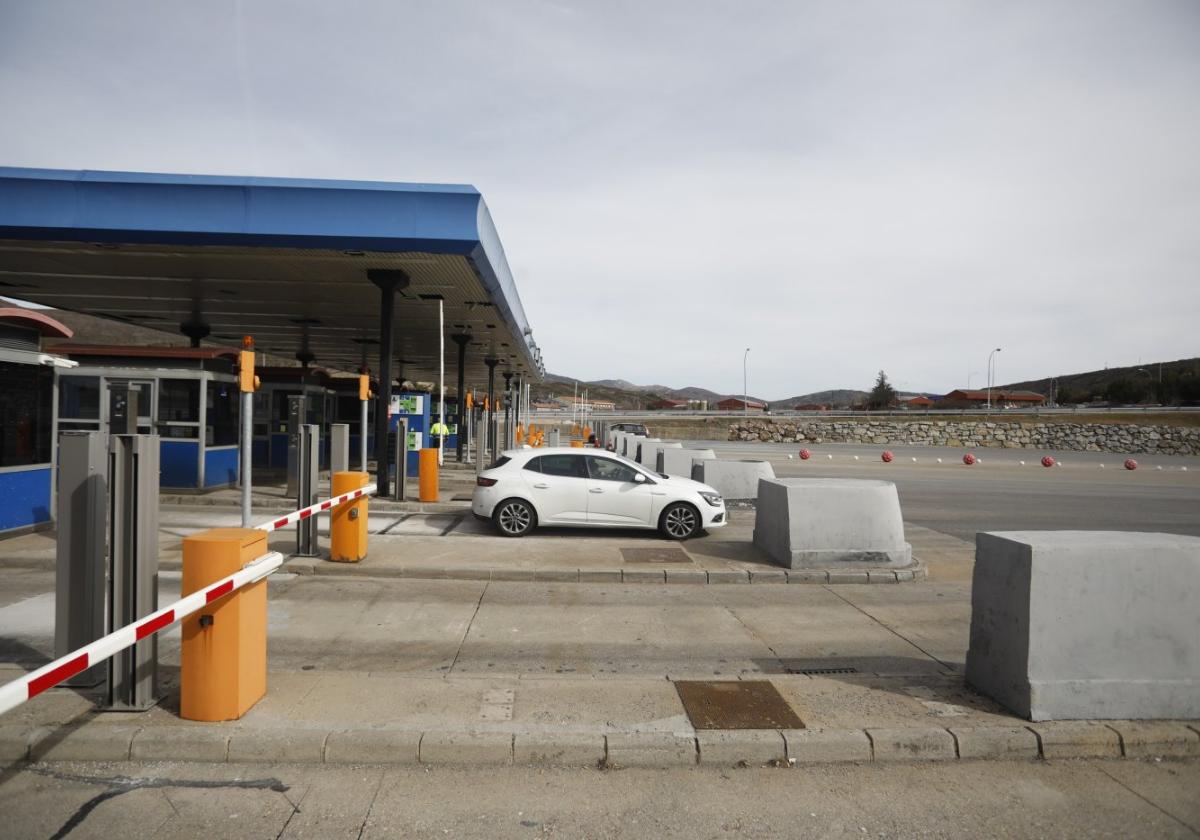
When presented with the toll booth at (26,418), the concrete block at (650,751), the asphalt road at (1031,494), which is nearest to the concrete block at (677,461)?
the asphalt road at (1031,494)

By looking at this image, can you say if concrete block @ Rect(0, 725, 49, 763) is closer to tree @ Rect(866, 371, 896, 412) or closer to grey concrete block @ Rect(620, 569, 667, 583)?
grey concrete block @ Rect(620, 569, 667, 583)

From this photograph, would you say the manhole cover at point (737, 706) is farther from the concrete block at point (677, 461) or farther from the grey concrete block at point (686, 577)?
the concrete block at point (677, 461)

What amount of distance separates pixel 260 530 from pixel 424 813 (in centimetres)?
216

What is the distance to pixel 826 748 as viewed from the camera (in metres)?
4.14

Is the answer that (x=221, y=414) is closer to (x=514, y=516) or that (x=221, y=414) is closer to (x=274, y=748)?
(x=514, y=516)

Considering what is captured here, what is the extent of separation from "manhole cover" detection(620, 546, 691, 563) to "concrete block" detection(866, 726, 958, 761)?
4840 mm

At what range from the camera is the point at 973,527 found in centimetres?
1340

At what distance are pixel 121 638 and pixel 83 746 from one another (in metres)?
1.10

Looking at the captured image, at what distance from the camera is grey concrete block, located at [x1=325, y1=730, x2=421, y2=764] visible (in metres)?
4.02

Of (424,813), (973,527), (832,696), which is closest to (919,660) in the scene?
(832,696)

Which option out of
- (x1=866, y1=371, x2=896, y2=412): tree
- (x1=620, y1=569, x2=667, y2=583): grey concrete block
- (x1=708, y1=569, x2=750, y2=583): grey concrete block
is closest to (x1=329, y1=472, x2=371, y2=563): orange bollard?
(x1=620, y1=569, x2=667, y2=583): grey concrete block

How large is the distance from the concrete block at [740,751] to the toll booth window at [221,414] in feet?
43.6

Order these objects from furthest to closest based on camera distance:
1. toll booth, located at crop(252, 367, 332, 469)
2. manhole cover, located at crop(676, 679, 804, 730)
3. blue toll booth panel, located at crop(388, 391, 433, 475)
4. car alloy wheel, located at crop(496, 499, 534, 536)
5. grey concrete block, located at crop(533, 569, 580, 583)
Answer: blue toll booth panel, located at crop(388, 391, 433, 475) → toll booth, located at crop(252, 367, 332, 469) → car alloy wheel, located at crop(496, 499, 534, 536) → grey concrete block, located at crop(533, 569, 580, 583) → manhole cover, located at crop(676, 679, 804, 730)

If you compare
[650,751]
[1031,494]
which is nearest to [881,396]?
[1031,494]
